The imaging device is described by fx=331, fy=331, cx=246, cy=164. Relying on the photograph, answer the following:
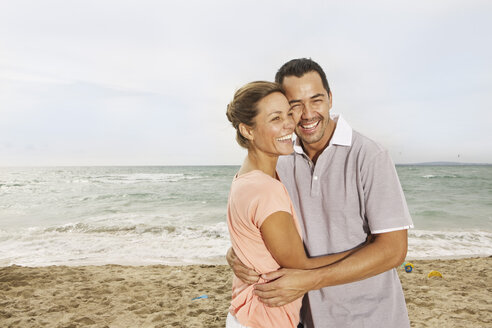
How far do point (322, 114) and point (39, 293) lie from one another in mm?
5946

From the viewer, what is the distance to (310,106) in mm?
2043

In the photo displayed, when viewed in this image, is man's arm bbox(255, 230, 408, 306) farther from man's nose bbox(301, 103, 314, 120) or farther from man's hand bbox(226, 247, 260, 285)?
man's nose bbox(301, 103, 314, 120)

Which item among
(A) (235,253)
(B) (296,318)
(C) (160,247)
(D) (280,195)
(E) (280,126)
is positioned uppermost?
(E) (280,126)

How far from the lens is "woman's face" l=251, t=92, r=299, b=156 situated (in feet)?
6.32

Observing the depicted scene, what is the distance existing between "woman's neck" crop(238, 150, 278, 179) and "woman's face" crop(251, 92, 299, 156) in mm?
61

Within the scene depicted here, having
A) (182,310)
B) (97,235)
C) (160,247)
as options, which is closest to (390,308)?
(182,310)

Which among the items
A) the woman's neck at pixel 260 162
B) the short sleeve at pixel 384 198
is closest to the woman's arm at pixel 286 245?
the short sleeve at pixel 384 198

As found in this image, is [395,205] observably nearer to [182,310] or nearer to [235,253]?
[235,253]

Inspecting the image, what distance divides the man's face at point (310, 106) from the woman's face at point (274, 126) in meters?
0.11

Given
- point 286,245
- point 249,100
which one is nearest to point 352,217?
point 286,245

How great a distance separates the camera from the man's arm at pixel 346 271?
5.34 ft

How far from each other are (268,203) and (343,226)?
471 millimetres

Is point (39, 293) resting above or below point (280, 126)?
below

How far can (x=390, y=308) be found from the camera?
1729 mm
